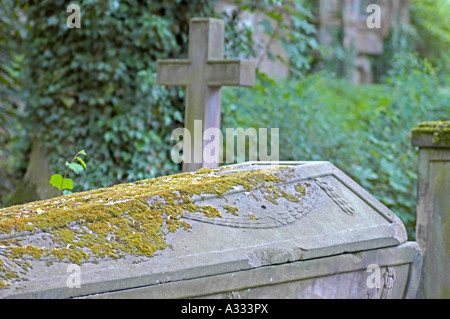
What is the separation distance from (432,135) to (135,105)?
2.67 meters

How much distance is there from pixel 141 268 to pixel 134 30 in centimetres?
329

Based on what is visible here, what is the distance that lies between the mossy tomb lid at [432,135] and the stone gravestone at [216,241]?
0.81 meters

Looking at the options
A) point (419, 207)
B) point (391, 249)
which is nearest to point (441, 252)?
point (419, 207)

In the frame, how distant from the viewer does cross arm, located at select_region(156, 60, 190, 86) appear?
4.12m

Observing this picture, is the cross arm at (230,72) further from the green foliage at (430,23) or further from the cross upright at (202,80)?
the green foliage at (430,23)

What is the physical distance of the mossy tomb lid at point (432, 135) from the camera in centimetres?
355

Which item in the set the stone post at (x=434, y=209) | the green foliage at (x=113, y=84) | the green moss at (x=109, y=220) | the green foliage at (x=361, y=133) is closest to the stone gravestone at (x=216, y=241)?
the green moss at (x=109, y=220)

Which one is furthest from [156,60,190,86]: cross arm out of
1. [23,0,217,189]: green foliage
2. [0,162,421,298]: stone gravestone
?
[0,162,421,298]: stone gravestone

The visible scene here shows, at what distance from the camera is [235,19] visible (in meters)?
5.63

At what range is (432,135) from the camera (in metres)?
3.61

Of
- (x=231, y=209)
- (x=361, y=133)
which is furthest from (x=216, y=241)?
(x=361, y=133)

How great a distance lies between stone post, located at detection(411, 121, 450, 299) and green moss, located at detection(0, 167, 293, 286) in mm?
1455

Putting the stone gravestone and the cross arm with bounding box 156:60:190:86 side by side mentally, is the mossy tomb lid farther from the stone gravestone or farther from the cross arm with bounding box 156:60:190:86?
the cross arm with bounding box 156:60:190:86
